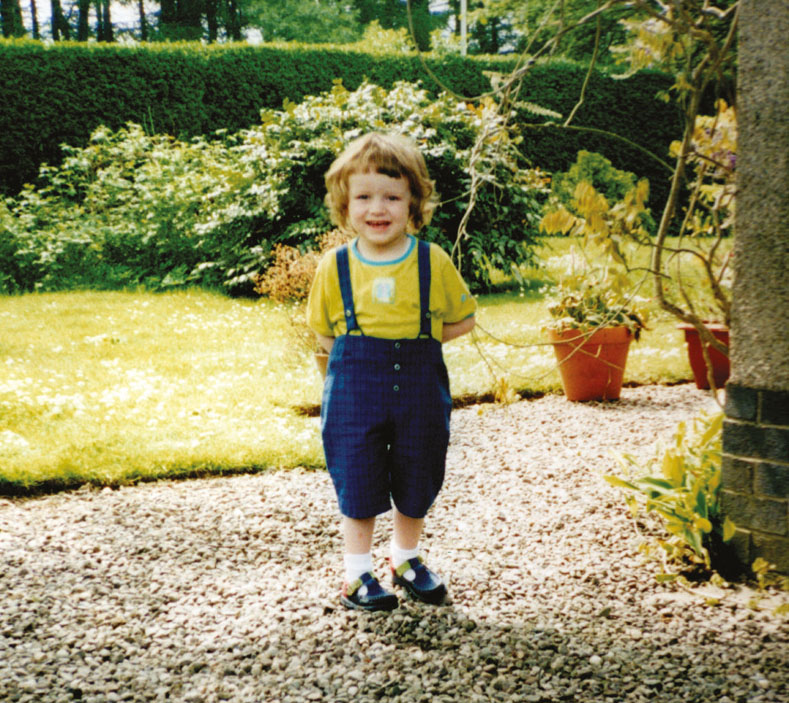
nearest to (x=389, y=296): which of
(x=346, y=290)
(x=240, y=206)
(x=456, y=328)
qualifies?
(x=346, y=290)

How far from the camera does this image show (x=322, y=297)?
2197 mm

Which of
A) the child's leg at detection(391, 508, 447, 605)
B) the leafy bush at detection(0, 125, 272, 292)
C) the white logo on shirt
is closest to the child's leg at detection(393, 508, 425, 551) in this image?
the child's leg at detection(391, 508, 447, 605)

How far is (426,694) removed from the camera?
1.74 meters

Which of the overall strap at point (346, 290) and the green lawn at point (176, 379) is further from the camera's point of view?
the green lawn at point (176, 379)

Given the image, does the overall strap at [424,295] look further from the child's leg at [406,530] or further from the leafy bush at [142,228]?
the leafy bush at [142,228]

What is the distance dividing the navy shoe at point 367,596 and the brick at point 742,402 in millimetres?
1105

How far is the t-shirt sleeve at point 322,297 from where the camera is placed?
7.16 feet

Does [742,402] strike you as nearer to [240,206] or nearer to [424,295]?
[424,295]

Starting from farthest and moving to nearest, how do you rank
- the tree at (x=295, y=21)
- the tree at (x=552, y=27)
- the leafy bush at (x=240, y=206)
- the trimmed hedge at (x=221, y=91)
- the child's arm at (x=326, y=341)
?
the tree at (x=295, y=21)
the trimmed hedge at (x=221, y=91)
the leafy bush at (x=240, y=206)
the tree at (x=552, y=27)
the child's arm at (x=326, y=341)

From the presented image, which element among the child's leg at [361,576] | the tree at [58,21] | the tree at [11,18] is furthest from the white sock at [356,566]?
the tree at [58,21]

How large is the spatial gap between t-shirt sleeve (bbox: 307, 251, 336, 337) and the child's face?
132 millimetres

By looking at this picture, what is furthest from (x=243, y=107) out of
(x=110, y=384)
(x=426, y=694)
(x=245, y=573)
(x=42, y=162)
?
(x=426, y=694)

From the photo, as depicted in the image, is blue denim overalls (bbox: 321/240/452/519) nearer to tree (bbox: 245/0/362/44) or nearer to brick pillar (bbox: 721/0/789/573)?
brick pillar (bbox: 721/0/789/573)

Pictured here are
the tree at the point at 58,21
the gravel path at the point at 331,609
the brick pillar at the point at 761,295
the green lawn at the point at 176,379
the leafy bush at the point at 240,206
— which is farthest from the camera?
the tree at the point at 58,21
